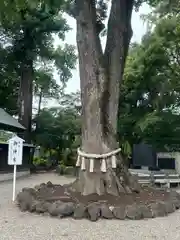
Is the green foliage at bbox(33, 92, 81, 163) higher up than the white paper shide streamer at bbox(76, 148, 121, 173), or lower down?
higher up

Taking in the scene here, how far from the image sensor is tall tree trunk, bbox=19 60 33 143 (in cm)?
2119

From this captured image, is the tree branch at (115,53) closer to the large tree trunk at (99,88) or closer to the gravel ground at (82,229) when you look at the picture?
the large tree trunk at (99,88)

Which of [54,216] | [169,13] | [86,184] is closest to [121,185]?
[86,184]

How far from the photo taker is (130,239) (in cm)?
506

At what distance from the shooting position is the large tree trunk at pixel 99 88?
7.95 m

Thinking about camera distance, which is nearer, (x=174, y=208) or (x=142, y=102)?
(x=174, y=208)

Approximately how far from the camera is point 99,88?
26.7 feet

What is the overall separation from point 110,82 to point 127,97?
8.76m

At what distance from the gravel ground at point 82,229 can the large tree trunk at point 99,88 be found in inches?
64.4

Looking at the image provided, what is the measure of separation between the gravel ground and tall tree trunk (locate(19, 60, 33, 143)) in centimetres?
1478

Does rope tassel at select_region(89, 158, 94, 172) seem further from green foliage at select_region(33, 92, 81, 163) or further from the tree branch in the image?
green foliage at select_region(33, 92, 81, 163)

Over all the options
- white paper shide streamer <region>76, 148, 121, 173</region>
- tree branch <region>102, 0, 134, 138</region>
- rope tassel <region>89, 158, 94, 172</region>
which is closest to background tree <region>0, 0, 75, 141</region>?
tree branch <region>102, 0, 134, 138</region>

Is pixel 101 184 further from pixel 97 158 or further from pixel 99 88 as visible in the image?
pixel 99 88

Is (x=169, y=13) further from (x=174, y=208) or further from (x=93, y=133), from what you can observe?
(x=174, y=208)
